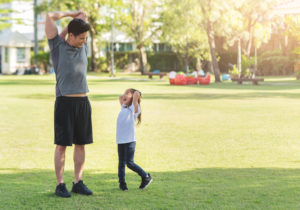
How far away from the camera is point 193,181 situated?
24.6 ft

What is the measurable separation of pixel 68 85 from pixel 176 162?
321cm

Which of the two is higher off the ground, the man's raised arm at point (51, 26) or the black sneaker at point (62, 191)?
the man's raised arm at point (51, 26)

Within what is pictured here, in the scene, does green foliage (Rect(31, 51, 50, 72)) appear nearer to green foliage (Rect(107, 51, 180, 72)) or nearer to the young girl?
green foliage (Rect(107, 51, 180, 72))

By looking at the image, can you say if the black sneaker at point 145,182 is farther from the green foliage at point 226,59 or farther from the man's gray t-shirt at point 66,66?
the green foliage at point 226,59

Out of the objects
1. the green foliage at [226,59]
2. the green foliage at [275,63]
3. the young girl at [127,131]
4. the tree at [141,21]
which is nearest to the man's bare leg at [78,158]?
the young girl at [127,131]

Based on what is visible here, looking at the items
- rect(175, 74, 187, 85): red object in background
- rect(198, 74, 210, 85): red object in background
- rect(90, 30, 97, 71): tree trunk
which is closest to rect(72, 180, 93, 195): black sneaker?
rect(175, 74, 187, 85): red object in background

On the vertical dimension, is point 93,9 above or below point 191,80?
above

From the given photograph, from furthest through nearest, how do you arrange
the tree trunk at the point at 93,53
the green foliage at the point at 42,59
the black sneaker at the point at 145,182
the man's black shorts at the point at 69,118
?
1. the tree trunk at the point at 93,53
2. the green foliage at the point at 42,59
3. the black sneaker at the point at 145,182
4. the man's black shorts at the point at 69,118

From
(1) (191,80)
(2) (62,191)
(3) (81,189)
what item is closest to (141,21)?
(1) (191,80)

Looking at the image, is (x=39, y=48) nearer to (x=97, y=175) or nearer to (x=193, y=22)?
(x=193, y=22)

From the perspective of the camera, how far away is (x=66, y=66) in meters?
6.37

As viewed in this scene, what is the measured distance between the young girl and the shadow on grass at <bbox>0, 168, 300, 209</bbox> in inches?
10.5

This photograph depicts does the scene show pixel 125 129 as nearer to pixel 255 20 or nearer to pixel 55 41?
pixel 55 41

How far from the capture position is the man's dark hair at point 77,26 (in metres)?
6.21
